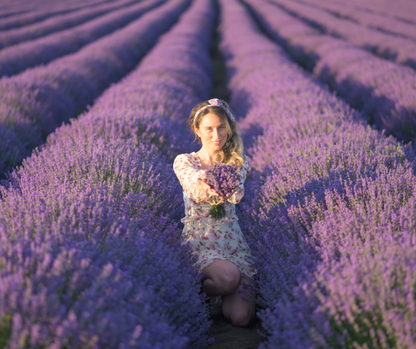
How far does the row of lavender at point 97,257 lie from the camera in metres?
1.10

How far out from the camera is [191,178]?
2.03m

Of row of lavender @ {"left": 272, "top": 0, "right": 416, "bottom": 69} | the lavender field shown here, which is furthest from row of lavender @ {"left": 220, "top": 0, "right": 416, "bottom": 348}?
row of lavender @ {"left": 272, "top": 0, "right": 416, "bottom": 69}

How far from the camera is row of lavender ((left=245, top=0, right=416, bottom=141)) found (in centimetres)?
403

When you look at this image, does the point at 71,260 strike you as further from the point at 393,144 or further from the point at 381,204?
the point at 393,144

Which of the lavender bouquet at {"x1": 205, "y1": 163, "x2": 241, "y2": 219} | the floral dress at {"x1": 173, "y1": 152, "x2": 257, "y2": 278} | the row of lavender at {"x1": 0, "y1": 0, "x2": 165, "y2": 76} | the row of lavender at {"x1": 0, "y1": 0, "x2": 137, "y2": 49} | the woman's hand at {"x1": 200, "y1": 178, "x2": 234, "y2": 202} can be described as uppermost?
the row of lavender at {"x1": 0, "y1": 0, "x2": 137, "y2": 49}

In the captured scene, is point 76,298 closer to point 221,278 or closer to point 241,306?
point 221,278

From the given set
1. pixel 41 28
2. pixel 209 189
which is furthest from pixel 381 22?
pixel 209 189

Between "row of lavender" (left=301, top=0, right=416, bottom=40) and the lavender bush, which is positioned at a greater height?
the lavender bush

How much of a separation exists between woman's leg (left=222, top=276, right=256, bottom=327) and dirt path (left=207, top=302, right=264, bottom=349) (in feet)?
0.14

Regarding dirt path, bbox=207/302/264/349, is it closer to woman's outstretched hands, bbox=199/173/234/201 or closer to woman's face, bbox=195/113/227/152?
woman's outstretched hands, bbox=199/173/234/201

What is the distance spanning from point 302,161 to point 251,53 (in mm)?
6373

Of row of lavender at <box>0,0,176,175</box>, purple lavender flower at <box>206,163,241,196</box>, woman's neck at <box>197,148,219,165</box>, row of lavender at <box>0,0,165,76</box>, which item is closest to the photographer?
purple lavender flower at <box>206,163,241,196</box>

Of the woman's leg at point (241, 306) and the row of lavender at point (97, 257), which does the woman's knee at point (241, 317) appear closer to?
the woman's leg at point (241, 306)

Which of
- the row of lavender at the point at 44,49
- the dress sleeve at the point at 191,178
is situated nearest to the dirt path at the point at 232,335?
the dress sleeve at the point at 191,178
